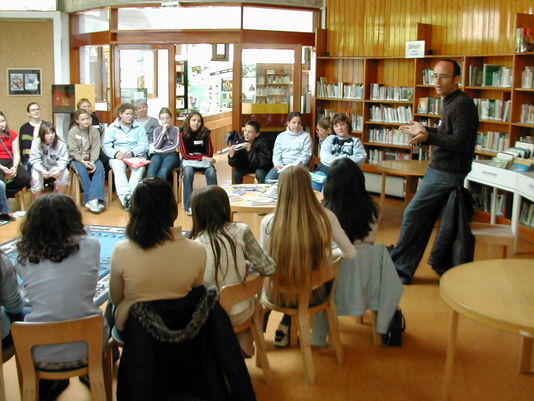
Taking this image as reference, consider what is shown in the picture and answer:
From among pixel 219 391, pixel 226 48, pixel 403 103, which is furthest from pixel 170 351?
pixel 226 48

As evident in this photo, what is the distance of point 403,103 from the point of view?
880 cm

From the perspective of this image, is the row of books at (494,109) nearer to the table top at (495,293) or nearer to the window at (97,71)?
the table top at (495,293)

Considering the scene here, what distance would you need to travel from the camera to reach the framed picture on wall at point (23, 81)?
10266 millimetres

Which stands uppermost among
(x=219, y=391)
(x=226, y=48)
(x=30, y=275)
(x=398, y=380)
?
(x=226, y=48)

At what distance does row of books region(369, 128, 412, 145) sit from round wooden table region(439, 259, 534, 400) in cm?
555

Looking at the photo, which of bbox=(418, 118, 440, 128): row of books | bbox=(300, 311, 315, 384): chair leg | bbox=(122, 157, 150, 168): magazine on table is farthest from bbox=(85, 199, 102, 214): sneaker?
bbox=(300, 311, 315, 384): chair leg

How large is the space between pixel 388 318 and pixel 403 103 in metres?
5.36

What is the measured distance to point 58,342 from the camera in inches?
107

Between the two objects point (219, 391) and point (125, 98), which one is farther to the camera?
point (125, 98)

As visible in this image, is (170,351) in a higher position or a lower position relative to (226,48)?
lower

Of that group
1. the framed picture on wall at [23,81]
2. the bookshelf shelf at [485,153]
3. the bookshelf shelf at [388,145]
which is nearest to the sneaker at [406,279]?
the bookshelf shelf at [485,153]

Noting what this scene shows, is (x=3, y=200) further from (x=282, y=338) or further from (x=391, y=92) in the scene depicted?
(x=391, y=92)

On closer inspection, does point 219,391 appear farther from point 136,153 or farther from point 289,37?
point 289,37

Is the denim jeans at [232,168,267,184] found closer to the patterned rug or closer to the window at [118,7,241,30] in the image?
the patterned rug
